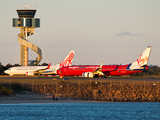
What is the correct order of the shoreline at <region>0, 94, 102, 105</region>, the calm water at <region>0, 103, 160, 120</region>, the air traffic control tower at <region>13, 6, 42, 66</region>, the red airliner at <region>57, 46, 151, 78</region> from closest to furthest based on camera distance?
the calm water at <region>0, 103, 160, 120</region> → the shoreline at <region>0, 94, 102, 105</region> → the red airliner at <region>57, 46, 151, 78</region> → the air traffic control tower at <region>13, 6, 42, 66</region>

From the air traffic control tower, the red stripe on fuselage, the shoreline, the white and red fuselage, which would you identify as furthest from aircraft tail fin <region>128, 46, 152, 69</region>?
the air traffic control tower

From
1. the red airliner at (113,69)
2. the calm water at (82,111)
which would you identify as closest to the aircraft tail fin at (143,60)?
the red airliner at (113,69)

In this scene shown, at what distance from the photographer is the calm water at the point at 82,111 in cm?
3650

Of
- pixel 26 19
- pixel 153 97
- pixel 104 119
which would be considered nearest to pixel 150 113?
pixel 104 119

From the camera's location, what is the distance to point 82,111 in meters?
40.6

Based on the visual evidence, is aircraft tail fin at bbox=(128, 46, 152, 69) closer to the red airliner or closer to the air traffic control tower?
the red airliner

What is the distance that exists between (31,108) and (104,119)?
11026mm

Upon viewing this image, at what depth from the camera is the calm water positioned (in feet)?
120

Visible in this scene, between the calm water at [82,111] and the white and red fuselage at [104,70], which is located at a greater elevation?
the white and red fuselage at [104,70]

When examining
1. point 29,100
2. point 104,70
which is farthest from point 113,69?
point 29,100

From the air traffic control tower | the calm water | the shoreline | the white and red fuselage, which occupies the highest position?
the air traffic control tower

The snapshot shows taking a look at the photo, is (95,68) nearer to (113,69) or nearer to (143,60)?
(113,69)

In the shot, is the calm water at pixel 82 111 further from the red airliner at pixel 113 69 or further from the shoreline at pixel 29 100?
the red airliner at pixel 113 69

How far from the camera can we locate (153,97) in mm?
52188
